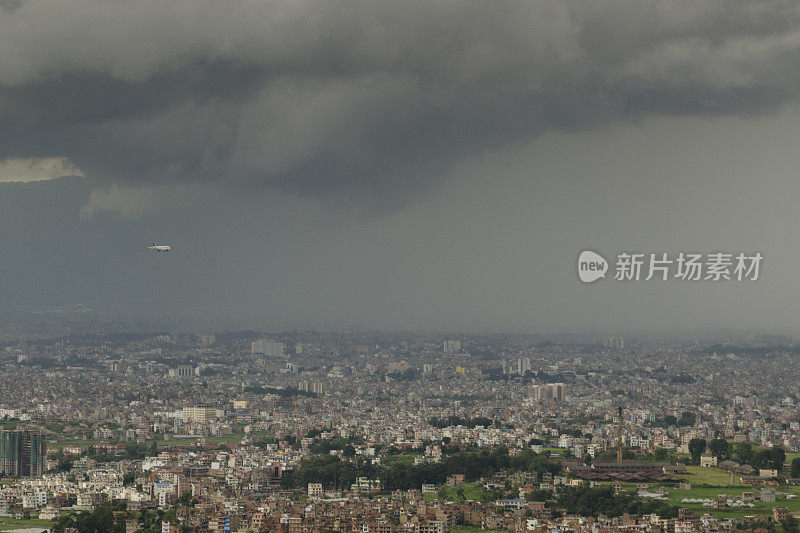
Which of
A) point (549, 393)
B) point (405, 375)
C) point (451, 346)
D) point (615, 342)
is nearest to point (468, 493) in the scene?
point (549, 393)

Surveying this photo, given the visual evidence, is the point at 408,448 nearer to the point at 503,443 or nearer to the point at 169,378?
the point at 503,443

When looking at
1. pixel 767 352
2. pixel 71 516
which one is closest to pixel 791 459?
pixel 71 516

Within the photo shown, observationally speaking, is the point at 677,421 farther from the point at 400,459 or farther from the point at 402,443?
the point at 400,459

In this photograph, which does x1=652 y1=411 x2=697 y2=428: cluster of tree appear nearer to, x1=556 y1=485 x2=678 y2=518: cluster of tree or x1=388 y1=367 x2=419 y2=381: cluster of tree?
x1=556 y1=485 x2=678 y2=518: cluster of tree

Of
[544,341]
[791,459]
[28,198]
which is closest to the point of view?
[791,459]

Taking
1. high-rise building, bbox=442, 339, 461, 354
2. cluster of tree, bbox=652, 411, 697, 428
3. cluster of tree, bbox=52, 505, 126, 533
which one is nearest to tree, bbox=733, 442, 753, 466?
cluster of tree, bbox=652, 411, 697, 428

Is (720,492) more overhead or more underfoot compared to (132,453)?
more overhead
